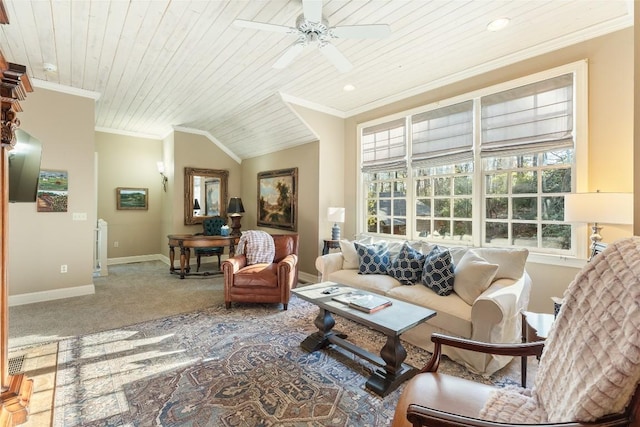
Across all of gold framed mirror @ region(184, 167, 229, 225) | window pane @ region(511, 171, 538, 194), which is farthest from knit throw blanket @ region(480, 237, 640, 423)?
gold framed mirror @ region(184, 167, 229, 225)

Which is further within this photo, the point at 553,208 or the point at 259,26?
the point at 553,208

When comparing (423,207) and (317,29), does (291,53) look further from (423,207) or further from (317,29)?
(423,207)

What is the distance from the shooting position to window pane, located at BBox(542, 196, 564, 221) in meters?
2.99

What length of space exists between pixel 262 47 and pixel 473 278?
121 inches

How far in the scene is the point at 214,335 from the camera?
2982 mm

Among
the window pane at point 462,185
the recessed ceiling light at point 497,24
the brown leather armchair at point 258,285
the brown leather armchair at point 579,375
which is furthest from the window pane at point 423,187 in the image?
the brown leather armchair at point 579,375

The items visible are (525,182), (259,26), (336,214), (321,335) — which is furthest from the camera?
(336,214)

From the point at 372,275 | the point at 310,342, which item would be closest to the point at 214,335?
the point at 310,342

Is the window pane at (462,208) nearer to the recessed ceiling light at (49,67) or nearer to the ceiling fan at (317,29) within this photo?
the ceiling fan at (317,29)

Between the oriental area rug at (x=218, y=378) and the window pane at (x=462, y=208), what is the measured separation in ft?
5.97

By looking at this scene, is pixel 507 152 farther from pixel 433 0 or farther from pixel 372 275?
pixel 372 275

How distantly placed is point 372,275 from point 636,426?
108 inches

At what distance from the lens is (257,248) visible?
13.7 ft

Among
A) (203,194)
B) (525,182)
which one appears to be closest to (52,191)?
(203,194)
